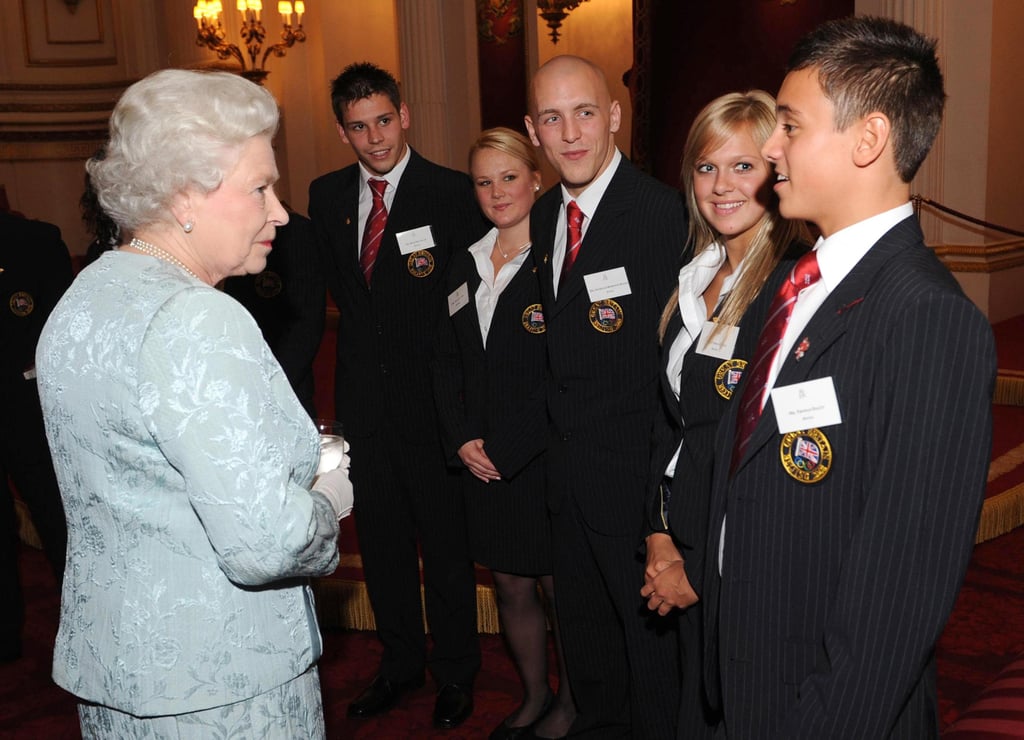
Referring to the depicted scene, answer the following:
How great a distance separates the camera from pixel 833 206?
1.42 metres

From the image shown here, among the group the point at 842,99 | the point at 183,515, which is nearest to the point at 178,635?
the point at 183,515

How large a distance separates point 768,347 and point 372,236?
176 cm

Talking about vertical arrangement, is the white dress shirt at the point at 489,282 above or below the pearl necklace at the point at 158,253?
below

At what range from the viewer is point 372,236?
3023 millimetres

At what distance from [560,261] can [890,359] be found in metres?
1.30

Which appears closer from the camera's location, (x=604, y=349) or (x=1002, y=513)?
(x=604, y=349)

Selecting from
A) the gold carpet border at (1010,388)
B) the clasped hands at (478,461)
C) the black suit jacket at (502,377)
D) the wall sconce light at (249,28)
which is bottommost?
the gold carpet border at (1010,388)

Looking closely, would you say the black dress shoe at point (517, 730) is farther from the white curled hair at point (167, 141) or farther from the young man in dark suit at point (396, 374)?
the white curled hair at point (167, 141)

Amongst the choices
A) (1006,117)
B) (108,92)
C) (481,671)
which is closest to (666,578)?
(481,671)

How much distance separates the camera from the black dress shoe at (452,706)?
9.70 feet

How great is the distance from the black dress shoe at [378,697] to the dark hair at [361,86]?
182 centimetres

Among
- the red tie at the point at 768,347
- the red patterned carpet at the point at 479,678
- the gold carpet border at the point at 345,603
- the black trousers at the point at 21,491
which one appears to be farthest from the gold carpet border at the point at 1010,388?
the black trousers at the point at 21,491

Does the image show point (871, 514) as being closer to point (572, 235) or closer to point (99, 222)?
point (572, 235)

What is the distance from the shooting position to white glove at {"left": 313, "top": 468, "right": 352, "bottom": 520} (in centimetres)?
155
